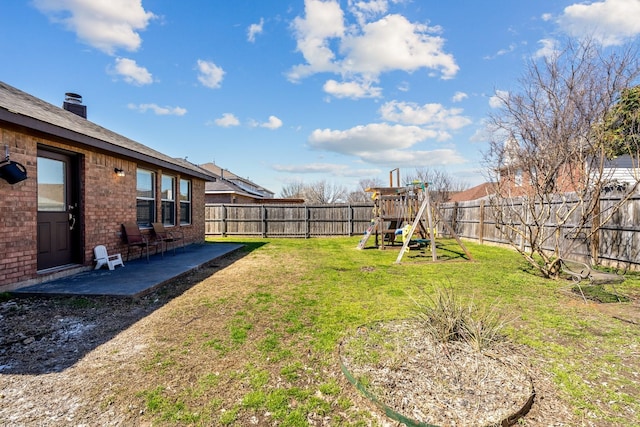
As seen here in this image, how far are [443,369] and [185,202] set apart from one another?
10.1 m

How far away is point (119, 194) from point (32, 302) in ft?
11.1

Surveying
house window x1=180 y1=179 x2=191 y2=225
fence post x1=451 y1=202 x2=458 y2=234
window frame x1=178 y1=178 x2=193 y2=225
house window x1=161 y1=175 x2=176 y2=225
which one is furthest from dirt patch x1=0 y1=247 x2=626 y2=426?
fence post x1=451 y1=202 x2=458 y2=234

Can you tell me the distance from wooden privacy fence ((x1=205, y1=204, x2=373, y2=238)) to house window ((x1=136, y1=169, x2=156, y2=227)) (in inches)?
283

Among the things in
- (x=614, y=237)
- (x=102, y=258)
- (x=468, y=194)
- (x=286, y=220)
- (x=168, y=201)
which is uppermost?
(x=468, y=194)

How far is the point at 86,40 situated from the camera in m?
7.85

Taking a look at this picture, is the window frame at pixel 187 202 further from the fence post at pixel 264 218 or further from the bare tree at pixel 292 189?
the bare tree at pixel 292 189

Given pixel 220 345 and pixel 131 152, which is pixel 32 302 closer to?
pixel 220 345

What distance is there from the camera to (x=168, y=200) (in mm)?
9758

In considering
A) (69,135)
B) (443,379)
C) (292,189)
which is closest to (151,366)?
(443,379)

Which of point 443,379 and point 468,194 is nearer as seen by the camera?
point 443,379

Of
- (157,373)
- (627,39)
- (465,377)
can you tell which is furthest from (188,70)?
(627,39)

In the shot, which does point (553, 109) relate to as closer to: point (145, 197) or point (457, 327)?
point (457, 327)

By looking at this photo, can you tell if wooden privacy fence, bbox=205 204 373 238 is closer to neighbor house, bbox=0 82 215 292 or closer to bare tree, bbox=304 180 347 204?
neighbor house, bbox=0 82 215 292

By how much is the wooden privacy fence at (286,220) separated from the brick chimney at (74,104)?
7.31m
